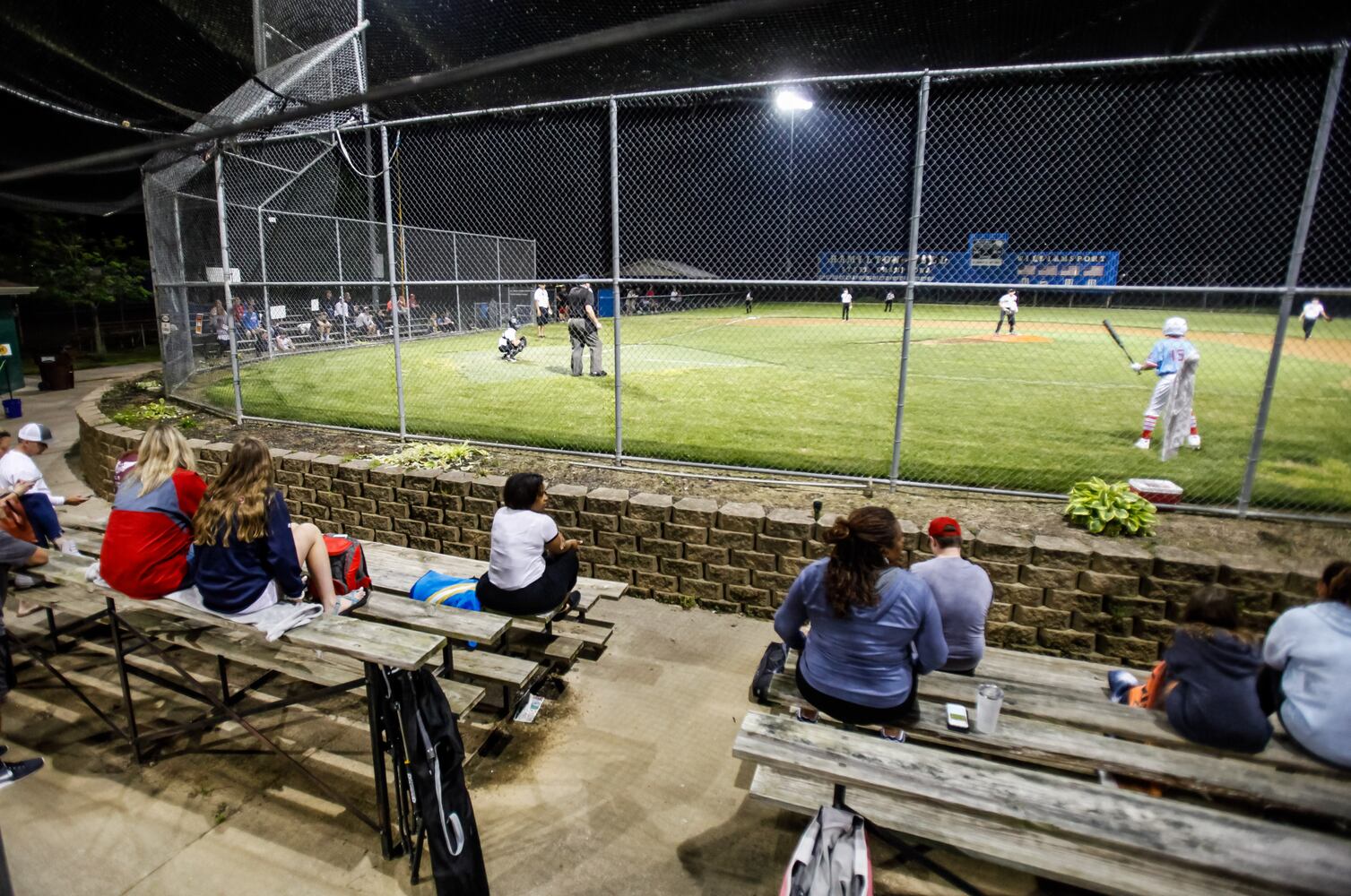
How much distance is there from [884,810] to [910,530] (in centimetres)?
240

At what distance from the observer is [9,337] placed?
13938 mm

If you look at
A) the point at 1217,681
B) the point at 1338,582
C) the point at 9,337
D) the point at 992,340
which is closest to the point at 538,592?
the point at 1217,681

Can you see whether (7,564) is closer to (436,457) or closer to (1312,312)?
(436,457)

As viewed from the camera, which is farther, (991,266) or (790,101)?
(991,266)

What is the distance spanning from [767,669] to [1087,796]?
141 cm

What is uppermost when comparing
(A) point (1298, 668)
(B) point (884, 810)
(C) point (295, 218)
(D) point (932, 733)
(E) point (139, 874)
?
(C) point (295, 218)

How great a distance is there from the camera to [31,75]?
8.36 m

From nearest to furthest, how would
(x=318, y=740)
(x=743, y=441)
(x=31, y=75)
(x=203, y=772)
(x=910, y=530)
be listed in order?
(x=203, y=772) < (x=318, y=740) < (x=910, y=530) < (x=743, y=441) < (x=31, y=75)

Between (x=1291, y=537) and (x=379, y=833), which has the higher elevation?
(x=1291, y=537)

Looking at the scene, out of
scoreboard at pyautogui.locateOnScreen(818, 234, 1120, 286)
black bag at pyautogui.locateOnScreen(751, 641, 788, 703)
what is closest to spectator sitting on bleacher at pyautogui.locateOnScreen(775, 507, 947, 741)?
black bag at pyautogui.locateOnScreen(751, 641, 788, 703)

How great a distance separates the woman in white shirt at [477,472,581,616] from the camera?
3992mm

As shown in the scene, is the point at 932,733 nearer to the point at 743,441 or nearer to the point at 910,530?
the point at 910,530

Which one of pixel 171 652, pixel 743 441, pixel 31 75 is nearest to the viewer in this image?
pixel 171 652

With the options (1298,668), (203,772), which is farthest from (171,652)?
(1298,668)
